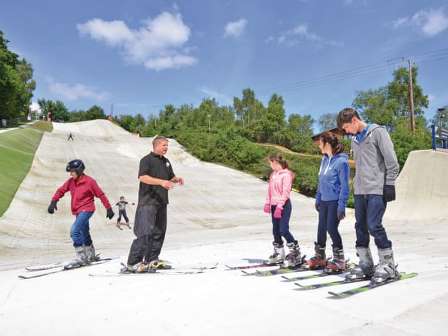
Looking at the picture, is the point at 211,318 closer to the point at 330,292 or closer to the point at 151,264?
the point at 330,292

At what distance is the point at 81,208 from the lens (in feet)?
20.5

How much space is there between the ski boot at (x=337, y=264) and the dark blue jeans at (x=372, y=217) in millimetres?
664

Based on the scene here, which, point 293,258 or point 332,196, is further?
point 293,258

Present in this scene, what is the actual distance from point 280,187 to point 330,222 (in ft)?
3.49

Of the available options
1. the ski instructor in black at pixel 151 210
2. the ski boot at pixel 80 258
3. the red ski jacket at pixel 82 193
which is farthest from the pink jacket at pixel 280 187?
the ski boot at pixel 80 258

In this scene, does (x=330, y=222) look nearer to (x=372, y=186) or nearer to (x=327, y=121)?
(x=372, y=186)

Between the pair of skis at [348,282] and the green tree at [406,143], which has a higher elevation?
the green tree at [406,143]

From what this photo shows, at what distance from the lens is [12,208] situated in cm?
1545

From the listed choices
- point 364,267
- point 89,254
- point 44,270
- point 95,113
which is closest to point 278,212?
point 364,267

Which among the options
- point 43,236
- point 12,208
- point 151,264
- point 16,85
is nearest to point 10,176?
point 12,208

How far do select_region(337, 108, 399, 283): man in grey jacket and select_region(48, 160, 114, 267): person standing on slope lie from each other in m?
4.10

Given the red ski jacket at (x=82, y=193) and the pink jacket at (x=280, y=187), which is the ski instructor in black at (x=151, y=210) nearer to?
the red ski jacket at (x=82, y=193)

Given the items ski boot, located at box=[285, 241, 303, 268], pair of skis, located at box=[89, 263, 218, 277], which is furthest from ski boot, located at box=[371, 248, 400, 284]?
pair of skis, located at box=[89, 263, 218, 277]

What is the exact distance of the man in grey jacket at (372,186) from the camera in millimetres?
3961
